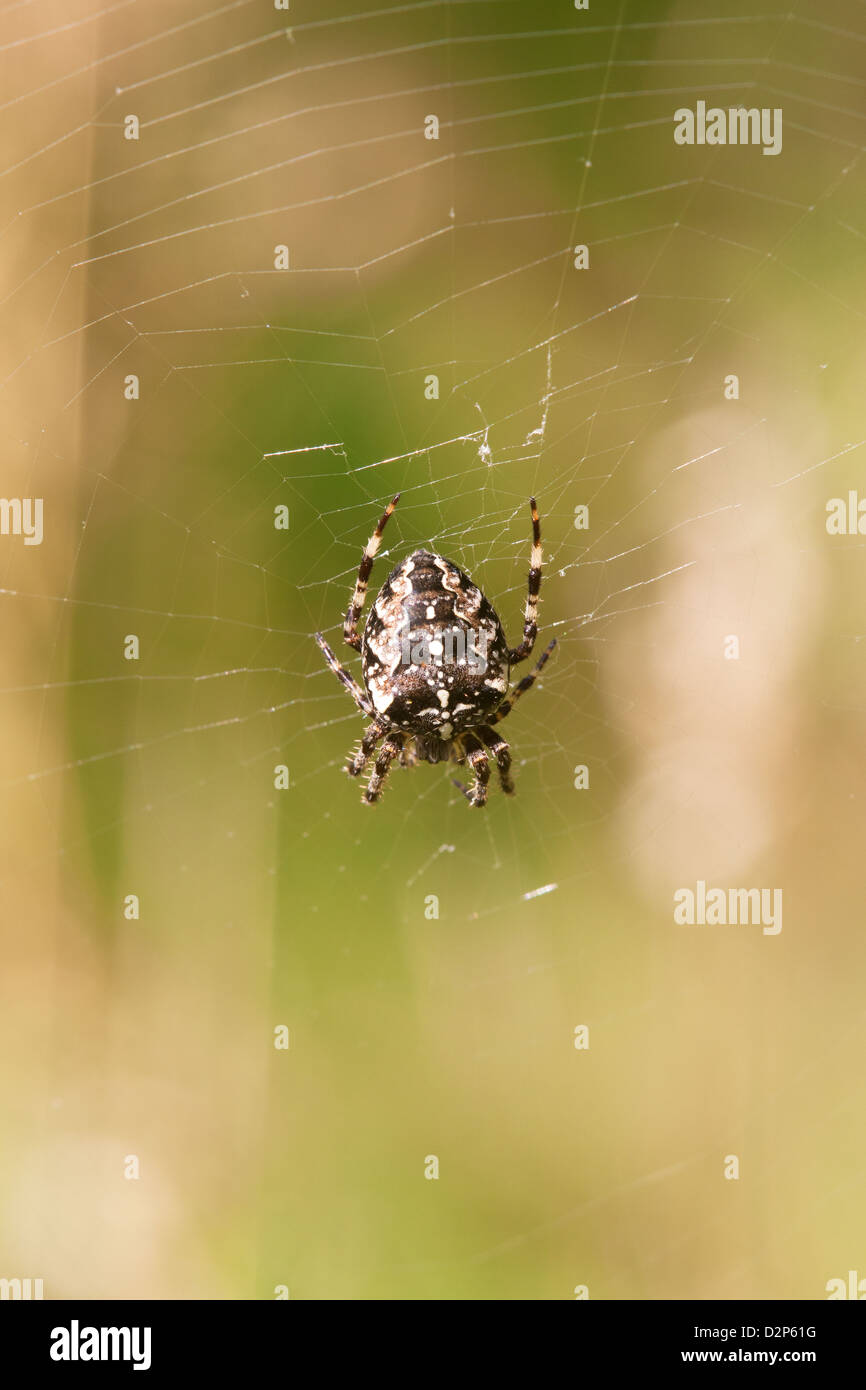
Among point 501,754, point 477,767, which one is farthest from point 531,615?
→ point 477,767

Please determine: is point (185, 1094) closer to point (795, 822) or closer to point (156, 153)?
point (795, 822)

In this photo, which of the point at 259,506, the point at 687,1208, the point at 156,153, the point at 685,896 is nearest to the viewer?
the point at 156,153

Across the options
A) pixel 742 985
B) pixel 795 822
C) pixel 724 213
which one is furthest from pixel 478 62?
pixel 742 985

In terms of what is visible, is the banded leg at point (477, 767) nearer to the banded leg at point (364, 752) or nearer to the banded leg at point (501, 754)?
the banded leg at point (501, 754)

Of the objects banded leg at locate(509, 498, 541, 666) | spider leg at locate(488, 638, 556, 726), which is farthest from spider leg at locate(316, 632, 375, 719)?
banded leg at locate(509, 498, 541, 666)

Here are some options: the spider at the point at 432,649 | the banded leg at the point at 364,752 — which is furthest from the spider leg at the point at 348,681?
the banded leg at the point at 364,752
